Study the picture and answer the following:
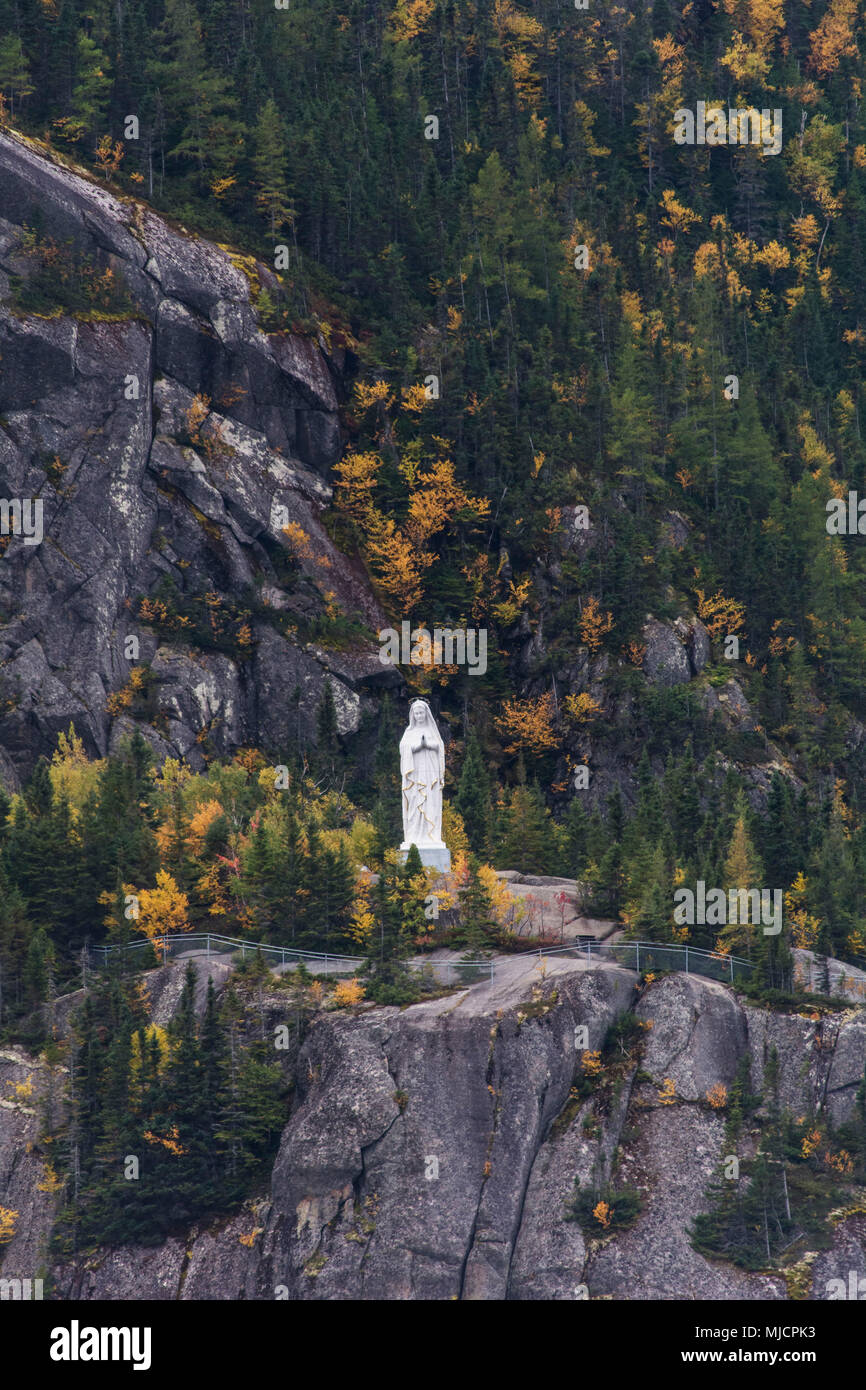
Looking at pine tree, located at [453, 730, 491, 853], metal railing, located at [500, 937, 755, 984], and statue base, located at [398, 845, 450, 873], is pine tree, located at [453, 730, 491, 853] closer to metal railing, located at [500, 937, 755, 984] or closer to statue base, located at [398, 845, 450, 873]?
statue base, located at [398, 845, 450, 873]

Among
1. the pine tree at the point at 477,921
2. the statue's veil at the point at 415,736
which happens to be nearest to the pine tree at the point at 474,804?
the statue's veil at the point at 415,736

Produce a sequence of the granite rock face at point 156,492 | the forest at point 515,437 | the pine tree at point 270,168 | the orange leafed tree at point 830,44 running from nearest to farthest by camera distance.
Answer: the forest at point 515,437
the granite rock face at point 156,492
the pine tree at point 270,168
the orange leafed tree at point 830,44

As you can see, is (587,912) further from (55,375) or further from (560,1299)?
(55,375)

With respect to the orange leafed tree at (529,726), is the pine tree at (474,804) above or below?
below

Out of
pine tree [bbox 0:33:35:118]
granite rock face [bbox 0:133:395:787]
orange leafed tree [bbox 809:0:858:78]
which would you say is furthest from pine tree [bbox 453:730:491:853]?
orange leafed tree [bbox 809:0:858:78]

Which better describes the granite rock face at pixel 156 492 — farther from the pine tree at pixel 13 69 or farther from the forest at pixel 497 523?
the pine tree at pixel 13 69

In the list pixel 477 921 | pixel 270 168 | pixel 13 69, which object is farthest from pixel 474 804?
pixel 13 69
